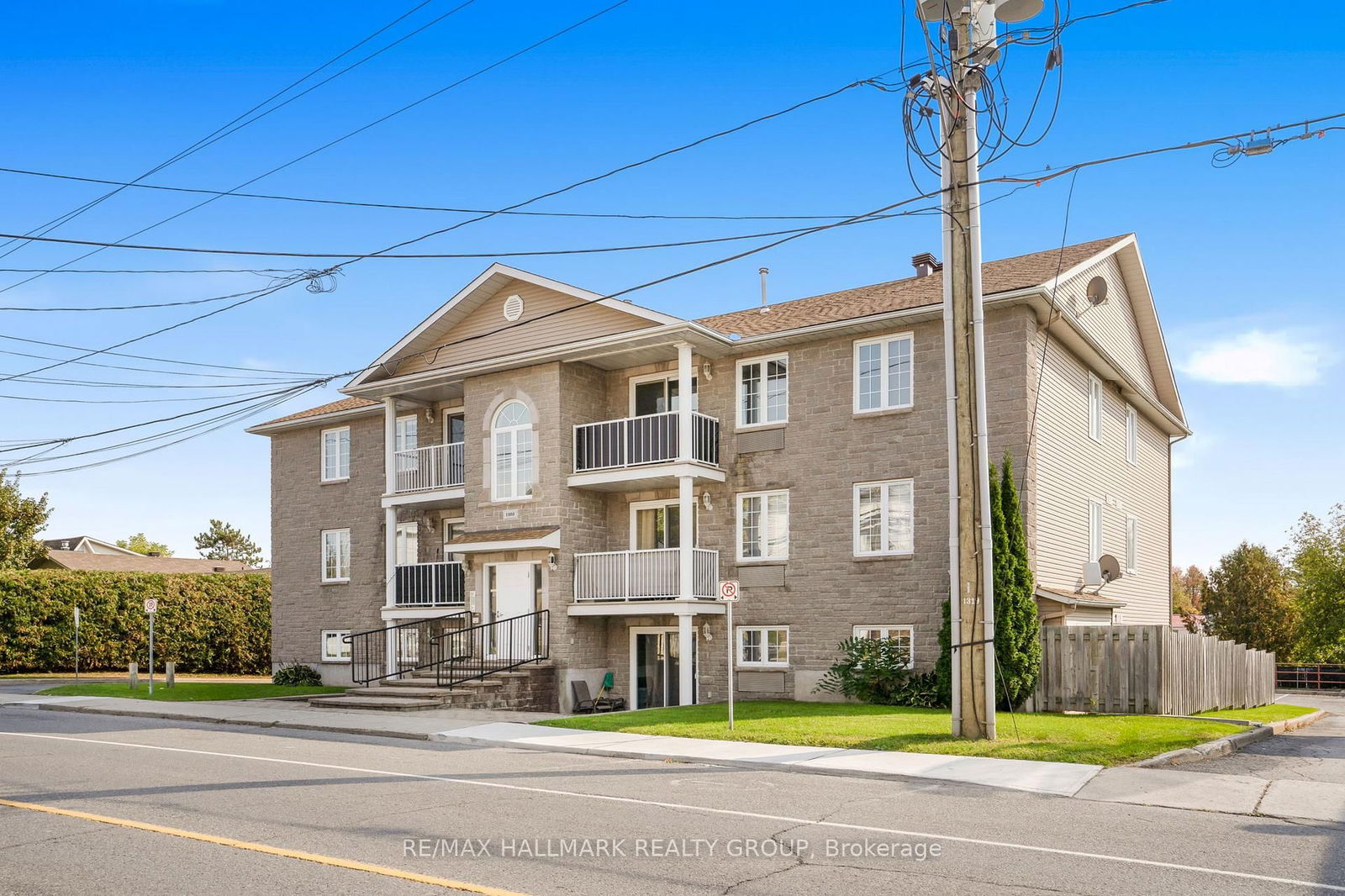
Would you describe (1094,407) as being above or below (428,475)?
above

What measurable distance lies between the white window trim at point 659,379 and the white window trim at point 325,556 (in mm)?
10018

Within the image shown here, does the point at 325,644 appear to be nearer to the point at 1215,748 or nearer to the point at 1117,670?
the point at 1117,670

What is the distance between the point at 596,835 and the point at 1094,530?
18474 millimetres

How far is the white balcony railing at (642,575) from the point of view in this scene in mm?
23047

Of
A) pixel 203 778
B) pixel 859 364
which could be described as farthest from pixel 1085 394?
pixel 203 778

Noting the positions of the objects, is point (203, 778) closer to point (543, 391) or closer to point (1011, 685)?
point (1011, 685)

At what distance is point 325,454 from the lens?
31.8 meters

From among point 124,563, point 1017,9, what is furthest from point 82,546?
point 1017,9

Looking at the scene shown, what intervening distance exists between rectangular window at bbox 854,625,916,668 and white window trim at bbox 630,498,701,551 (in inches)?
168

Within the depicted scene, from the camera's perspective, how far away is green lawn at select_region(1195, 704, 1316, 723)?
19.7 meters

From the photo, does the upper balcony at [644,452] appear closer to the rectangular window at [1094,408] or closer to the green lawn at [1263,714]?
the rectangular window at [1094,408]

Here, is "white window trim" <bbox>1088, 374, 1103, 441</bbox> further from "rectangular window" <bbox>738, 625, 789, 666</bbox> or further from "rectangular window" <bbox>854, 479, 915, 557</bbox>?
"rectangular window" <bbox>738, 625, 789, 666</bbox>

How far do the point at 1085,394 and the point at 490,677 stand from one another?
44.8 feet

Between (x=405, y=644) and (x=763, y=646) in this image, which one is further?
(x=405, y=644)
